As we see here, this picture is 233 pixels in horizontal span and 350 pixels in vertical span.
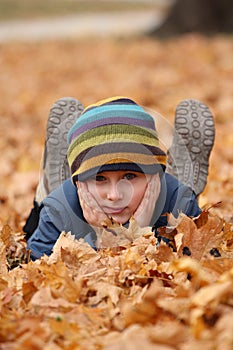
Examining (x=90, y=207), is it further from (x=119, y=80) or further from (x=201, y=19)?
(x=201, y=19)

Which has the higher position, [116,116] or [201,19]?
[201,19]

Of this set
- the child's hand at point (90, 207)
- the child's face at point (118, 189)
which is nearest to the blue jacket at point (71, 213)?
the child's hand at point (90, 207)

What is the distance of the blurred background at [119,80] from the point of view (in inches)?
231

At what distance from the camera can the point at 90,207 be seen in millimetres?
Result: 3078

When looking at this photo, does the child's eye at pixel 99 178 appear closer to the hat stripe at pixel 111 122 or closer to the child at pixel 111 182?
the child at pixel 111 182

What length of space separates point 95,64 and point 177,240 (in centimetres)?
1109

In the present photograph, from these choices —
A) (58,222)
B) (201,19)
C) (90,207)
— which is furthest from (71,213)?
(201,19)

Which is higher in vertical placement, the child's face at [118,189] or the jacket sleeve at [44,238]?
the child's face at [118,189]

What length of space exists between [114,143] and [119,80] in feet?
27.9

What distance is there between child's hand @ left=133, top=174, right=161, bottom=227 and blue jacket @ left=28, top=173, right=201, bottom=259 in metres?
0.11

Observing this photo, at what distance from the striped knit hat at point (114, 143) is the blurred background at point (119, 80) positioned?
3.00 ft

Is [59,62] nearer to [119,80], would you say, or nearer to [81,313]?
[119,80]

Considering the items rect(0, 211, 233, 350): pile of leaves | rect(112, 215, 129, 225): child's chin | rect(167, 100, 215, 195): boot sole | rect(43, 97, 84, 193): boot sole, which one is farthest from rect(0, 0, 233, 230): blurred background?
rect(0, 211, 233, 350): pile of leaves

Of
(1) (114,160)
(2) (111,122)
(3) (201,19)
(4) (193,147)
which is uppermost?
(3) (201,19)
